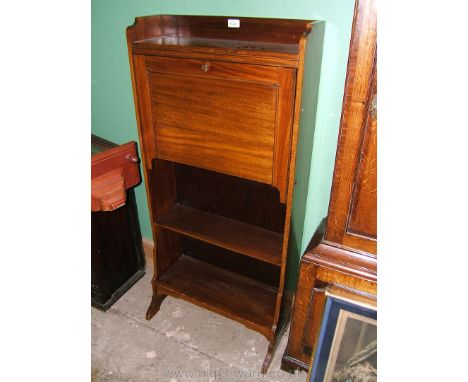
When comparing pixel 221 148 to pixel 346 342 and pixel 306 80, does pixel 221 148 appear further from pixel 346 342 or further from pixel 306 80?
pixel 346 342

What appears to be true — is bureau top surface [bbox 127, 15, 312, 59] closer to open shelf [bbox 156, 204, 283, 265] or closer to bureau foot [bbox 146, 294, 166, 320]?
open shelf [bbox 156, 204, 283, 265]

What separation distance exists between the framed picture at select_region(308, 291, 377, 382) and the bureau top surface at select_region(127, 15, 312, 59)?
1.03 m

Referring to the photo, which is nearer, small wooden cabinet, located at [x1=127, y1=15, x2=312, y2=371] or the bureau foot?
small wooden cabinet, located at [x1=127, y1=15, x2=312, y2=371]

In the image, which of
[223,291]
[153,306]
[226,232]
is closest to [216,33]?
[226,232]

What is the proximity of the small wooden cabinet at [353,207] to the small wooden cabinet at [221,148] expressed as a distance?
17cm

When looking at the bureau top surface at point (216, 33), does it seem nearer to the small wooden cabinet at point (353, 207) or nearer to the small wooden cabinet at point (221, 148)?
the small wooden cabinet at point (221, 148)

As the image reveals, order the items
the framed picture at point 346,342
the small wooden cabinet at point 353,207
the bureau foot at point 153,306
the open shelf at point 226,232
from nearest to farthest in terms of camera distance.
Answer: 1. the small wooden cabinet at point 353,207
2. the framed picture at point 346,342
3. the open shelf at point 226,232
4. the bureau foot at point 153,306

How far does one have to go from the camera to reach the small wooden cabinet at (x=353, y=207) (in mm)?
988

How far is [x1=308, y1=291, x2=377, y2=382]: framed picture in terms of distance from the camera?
52.1 inches

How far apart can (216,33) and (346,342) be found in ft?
4.83

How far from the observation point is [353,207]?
47.6 inches

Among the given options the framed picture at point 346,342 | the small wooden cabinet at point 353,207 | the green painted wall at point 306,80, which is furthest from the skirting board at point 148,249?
the framed picture at point 346,342

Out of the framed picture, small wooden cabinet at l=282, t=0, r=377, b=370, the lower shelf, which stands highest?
small wooden cabinet at l=282, t=0, r=377, b=370

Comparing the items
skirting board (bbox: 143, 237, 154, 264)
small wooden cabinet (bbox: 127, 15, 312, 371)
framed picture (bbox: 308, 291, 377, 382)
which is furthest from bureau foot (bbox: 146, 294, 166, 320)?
framed picture (bbox: 308, 291, 377, 382)
